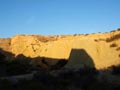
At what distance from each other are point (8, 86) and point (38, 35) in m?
50.5

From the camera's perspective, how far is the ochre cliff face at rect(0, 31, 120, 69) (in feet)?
112

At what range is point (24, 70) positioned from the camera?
32.7 metres

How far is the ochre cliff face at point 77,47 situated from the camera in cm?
3403

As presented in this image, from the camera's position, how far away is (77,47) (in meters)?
39.3

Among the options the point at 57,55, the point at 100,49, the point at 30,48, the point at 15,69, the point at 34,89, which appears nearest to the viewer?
the point at 34,89

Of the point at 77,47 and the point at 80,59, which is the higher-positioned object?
the point at 77,47

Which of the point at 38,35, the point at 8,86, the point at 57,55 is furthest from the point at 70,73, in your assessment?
the point at 38,35

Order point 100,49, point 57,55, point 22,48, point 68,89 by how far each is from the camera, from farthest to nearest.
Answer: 1. point 22,48
2. point 57,55
3. point 100,49
4. point 68,89

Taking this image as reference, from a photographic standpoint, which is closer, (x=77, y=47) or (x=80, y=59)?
(x=80, y=59)

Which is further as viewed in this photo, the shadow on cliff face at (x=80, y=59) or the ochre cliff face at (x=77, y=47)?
the shadow on cliff face at (x=80, y=59)

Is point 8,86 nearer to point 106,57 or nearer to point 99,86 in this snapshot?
point 99,86

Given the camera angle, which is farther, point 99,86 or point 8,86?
point 99,86

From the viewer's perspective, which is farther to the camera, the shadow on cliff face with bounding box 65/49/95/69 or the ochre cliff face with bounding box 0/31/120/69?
the shadow on cliff face with bounding box 65/49/95/69

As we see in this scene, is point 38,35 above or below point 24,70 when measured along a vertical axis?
above
